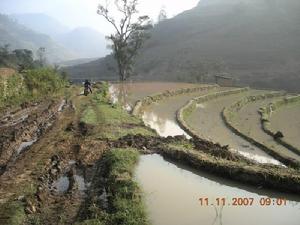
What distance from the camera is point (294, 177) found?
43.5 ft

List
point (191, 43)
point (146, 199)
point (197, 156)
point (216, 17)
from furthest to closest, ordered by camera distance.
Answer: point (216, 17) → point (191, 43) → point (197, 156) → point (146, 199)

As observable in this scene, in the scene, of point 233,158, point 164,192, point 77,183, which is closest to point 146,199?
point 164,192

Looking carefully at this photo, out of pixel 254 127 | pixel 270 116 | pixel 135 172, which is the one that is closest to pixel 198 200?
pixel 135 172

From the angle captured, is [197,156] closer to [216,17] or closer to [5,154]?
[5,154]

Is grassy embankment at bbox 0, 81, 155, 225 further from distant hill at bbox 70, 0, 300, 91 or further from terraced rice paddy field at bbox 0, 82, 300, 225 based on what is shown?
distant hill at bbox 70, 0, 300, 91

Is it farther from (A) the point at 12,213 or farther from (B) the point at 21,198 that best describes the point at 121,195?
(A) the point at 12,213

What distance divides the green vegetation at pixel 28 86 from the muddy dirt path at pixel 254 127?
15.7m

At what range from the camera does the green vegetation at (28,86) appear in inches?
1155

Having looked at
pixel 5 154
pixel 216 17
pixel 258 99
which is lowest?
pixel 258 99

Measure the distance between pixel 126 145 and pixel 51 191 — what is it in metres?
5.95

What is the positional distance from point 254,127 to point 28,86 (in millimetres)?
18128

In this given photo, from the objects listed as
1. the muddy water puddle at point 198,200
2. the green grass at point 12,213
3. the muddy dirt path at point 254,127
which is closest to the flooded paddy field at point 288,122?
the muddy dirt path at point 254,127

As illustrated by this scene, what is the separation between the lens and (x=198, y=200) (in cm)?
1213
